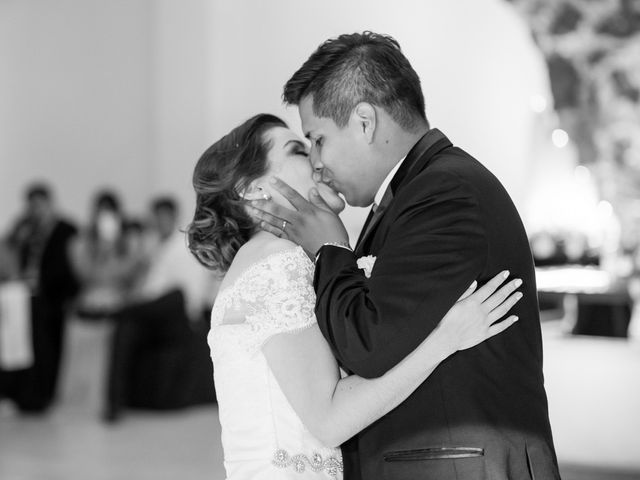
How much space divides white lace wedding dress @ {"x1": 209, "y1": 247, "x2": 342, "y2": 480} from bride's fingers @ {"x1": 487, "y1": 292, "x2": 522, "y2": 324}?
389mm

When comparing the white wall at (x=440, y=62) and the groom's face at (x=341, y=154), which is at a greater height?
the white wall at (x=440, y=62)

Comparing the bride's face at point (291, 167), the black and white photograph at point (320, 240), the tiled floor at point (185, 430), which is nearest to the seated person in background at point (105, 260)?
the black and white photograph at point (320, 240)

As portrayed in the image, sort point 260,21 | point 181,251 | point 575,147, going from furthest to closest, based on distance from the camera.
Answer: point 260,21, point 575,147, point 181,251

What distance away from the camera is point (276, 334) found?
2.06 m

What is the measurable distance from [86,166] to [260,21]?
10.4 ft

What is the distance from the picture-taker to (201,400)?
8398 millimetres

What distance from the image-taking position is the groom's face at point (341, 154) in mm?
2100

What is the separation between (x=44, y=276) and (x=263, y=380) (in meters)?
7.10

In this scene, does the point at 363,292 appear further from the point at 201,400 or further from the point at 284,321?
the point at 201,400

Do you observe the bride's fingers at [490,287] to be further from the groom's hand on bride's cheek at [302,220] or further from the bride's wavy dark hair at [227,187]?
the bride's wavy dark hair at [227,187]

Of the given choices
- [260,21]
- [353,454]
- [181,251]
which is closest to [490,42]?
[260,21]

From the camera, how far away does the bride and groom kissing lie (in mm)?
1828

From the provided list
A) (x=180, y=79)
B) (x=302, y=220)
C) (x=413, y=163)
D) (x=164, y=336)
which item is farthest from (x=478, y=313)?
(x=180, y=79)

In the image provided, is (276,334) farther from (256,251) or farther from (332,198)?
(332,198)
